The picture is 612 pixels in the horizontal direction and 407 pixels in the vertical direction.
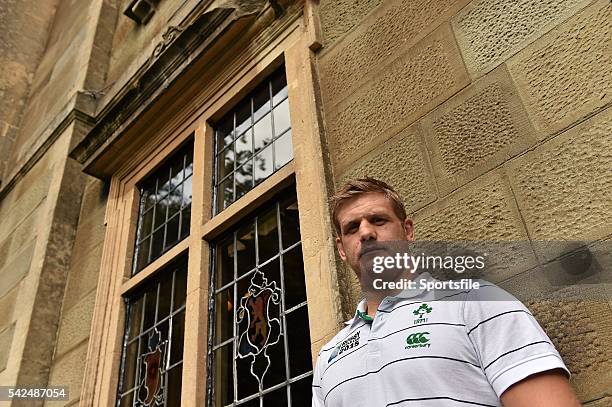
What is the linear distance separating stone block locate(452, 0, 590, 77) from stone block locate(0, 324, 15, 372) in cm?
404

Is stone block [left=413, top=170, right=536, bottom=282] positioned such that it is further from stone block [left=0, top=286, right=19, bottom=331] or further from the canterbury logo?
stone block [left=0, top=286, right=19, bottom=331]

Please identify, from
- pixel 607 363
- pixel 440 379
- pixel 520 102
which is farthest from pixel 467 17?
pixel 440 379

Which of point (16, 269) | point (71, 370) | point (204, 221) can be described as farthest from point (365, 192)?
point (16, 269)

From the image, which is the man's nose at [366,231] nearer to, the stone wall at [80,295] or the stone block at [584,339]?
the stone block at [584,339]

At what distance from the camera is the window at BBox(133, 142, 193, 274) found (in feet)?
13.3

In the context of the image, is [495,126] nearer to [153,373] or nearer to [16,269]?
[153,373]

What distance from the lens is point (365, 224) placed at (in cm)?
155

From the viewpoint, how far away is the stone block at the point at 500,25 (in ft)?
6.82

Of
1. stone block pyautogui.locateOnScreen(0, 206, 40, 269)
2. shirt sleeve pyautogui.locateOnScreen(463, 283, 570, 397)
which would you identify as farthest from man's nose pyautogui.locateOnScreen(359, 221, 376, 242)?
stone block pyautogui.locateOnScreen(0, 206, 40, 269)

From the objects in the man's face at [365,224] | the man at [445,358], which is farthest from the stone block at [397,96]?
the man at [445,358]

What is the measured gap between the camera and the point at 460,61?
2.34 meters

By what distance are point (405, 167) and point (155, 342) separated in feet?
7.20

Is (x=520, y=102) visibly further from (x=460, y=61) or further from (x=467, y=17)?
(x=467, y=17)

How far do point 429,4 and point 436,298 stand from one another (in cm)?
180
